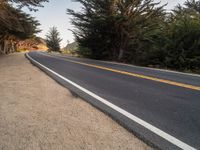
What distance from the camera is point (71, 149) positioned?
3.32m

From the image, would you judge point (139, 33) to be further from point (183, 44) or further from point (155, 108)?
point (155, 108)

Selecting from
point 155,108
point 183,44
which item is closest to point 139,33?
point 183,44

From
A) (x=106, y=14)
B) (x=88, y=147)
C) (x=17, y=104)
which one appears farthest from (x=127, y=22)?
(x=88, y=147)

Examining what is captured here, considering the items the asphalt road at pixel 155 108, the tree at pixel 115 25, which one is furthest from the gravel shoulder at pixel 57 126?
the tree at pixel 115 25

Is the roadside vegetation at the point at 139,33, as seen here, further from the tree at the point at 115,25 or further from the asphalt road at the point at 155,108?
the asphalt road at the point at 155,108

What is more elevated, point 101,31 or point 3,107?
point 101,31

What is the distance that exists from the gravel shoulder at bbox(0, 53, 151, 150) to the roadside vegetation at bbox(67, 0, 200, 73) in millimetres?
9642

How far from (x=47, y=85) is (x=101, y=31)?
609 inches

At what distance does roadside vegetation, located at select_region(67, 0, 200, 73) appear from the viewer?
14.6 meters

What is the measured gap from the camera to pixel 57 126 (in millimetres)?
4184

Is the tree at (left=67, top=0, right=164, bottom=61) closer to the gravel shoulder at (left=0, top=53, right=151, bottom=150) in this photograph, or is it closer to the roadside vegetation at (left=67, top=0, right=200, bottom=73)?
the roadside vegetation at (left=67, top=0, right=200, bottom=73)

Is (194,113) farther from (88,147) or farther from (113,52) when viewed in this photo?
(113,52)

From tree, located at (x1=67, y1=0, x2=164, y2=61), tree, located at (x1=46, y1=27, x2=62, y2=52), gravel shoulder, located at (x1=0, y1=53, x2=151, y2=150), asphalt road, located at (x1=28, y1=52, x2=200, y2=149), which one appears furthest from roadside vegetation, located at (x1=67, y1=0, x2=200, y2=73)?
tree, located at (x1=46, y1=27, x2=62, y2=52)

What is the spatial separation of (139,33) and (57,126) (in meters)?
17.3
